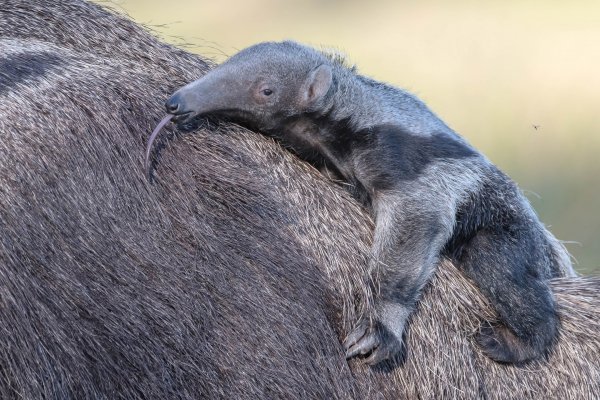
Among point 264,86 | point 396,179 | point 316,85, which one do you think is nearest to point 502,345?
point 396,179

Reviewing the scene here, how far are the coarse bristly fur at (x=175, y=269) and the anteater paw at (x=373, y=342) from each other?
0.07 meters

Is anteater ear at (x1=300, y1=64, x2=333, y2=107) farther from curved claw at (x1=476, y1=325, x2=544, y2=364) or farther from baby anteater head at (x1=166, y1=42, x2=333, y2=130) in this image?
curved claw at (x1=476, y1=325, x2=544, y2=364)

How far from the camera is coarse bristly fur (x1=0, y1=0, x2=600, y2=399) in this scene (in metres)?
4.19

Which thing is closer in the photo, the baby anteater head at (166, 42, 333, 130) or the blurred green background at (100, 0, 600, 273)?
the baby anteater head at (166, 42, 333, 130)

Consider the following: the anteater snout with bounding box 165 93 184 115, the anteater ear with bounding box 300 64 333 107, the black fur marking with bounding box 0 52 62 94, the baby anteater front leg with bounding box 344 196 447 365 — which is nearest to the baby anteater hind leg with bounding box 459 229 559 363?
the baby anteater front leg with bounding box 344 196 447 365

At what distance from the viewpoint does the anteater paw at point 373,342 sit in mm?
4407

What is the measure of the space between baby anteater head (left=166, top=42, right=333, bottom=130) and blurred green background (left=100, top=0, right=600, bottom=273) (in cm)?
573

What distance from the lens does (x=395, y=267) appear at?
4.36 meters

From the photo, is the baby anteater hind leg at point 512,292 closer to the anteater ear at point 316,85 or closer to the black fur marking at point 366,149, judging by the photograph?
the black fur marking at point 366,149

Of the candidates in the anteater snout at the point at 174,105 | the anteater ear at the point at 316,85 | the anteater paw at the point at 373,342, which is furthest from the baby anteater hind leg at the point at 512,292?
the anteater snout at the point at 174,105

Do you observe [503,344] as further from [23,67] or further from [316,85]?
[23,67]

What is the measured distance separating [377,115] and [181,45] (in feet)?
4.60

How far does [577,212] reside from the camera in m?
12.0

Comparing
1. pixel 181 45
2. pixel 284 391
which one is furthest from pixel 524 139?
pixel 284 391
